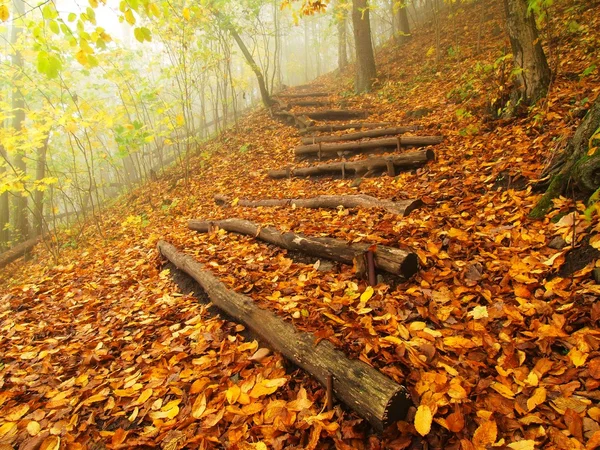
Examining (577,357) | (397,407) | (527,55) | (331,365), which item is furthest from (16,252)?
(527,55)

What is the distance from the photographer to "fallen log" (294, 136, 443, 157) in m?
5.77

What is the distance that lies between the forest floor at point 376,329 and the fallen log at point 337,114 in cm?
443

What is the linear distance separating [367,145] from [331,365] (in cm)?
546

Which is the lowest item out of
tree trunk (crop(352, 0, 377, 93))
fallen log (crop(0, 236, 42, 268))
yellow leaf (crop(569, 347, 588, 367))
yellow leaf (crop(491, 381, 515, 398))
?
fallen log (crop(0, 236, 42, 268))

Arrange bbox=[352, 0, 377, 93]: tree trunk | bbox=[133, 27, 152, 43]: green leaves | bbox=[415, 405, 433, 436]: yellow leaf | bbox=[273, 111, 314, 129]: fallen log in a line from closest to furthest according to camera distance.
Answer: bbox=[415, 405, 433, 436]: yellow leaf
bbox=[133, 27, 152, 43]: green leaves
bbox=[273, 111, 314, 129]: fallen log
bbox=[352, 0, 377, 93]: tree trunk

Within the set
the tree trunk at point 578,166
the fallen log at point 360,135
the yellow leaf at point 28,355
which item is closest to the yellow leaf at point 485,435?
the tree trunk at point 578,166

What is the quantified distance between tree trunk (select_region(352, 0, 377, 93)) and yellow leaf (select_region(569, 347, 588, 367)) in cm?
1026

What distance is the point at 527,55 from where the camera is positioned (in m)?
4.58

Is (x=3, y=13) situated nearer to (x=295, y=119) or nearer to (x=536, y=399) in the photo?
(x=536, y=399)

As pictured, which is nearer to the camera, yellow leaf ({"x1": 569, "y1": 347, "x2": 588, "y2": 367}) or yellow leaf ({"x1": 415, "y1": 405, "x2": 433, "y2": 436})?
yellow leaf ({"x1": 415, "y1": 405, "x2": 433, "y2": 436})

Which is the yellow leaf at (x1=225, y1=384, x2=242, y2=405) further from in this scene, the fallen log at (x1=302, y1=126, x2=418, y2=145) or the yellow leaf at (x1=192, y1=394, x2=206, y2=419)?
the fallen log at (x1=302, y1=126, x2=418, y2=145)

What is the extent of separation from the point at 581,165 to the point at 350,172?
12.6 ft

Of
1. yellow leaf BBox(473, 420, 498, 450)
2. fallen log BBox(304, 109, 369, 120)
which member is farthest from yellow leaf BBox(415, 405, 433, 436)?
fallen log BBox(304, 109, 369, 120)

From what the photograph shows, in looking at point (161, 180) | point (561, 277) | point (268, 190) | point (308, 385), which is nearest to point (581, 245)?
point (561, 277)
